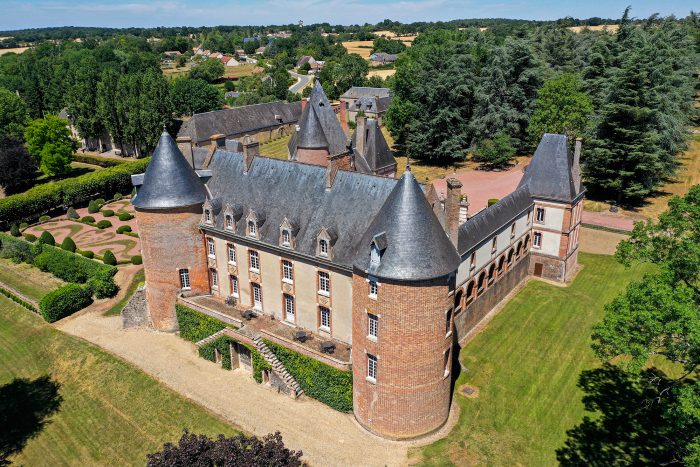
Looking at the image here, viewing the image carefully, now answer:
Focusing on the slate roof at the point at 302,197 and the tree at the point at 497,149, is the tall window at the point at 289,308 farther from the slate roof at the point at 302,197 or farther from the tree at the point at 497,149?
the tree at the point at 497,149

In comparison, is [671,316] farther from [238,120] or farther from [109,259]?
[238,120]

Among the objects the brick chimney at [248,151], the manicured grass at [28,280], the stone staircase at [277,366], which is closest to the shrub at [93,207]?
the manicured grass at [28,280]

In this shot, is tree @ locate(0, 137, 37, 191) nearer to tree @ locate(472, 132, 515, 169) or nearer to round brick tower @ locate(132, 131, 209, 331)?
round brick tower @ locate(132, 131, 209, 331)

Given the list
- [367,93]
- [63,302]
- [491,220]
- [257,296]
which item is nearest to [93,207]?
[63,302]

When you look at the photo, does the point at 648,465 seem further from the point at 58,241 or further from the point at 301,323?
the point at 58,241

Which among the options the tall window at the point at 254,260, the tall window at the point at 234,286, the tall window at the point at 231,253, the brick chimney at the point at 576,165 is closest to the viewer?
the tall window at the point at 254,260

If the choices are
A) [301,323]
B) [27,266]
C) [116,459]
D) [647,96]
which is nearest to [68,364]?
[116,459]
